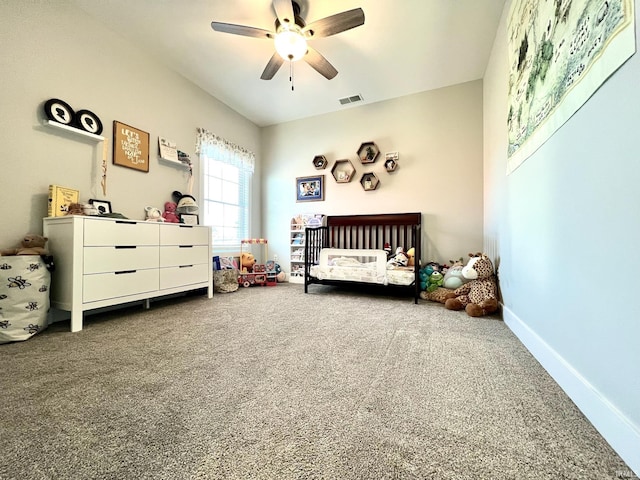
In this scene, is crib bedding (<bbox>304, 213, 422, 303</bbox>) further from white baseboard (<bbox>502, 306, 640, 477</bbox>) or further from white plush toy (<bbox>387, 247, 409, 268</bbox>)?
white baseboard (<bbox>502, 306, 640, 477</bbox>)

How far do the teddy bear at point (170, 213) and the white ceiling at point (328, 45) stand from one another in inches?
60.4

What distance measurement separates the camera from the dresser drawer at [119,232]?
1798mm

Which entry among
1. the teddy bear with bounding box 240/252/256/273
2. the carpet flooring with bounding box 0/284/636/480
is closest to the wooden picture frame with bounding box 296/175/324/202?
the teddy bear with bounding box 240/252/256/273

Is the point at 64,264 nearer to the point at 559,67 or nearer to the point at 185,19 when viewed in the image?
the point at 185,19

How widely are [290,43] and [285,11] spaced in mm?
218

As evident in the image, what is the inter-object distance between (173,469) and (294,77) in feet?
11.1

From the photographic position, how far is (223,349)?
1417mm

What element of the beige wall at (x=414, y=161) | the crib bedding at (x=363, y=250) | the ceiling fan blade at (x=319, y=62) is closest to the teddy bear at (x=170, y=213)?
the crib bedding at (x=363, y=250)

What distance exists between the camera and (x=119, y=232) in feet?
6.45

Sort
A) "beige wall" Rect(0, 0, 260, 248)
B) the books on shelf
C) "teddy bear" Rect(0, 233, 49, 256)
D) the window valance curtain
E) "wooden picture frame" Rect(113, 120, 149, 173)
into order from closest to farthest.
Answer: "teddy bear" Rect(0, 233, 49, 256) < "beige wall" Rect(0, 0, 260, 248) < the books on shelf < "wooden picture frame" Rect(113, 120, 149, 173) < the window valance curtain

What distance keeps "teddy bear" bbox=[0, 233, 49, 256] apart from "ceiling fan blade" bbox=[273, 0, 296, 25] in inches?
91.2

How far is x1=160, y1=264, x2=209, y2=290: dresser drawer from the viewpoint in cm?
231

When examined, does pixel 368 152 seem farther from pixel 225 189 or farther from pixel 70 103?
pixel 70 103

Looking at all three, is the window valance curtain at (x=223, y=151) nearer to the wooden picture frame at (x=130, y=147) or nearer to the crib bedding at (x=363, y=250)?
the wooden picture frame at (x=130, y=147)
